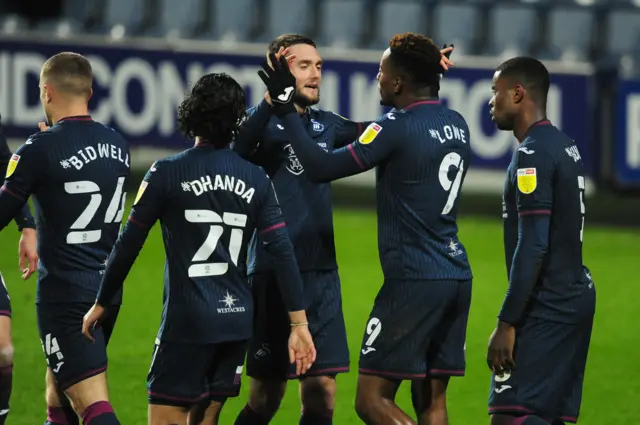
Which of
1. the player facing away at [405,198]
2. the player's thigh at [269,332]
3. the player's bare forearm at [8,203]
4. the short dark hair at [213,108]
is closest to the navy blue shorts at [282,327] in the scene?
the player's thigh at [269,332]

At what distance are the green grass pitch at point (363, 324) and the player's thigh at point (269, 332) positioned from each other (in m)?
Answer: 1.11

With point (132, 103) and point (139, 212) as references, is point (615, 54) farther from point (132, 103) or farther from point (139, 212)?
point (139, 212)

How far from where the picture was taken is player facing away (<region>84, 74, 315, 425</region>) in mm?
4664

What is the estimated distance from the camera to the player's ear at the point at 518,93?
5031 millimetres

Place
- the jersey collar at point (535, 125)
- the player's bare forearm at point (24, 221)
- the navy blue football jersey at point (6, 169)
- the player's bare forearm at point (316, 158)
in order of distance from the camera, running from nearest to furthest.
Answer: the jersey collar at point (535, 125)
the player's bare forearm at point (316, 158)
the navy blue football jersey at point (6, 169)
the player's bare forearm at point (24, 221)

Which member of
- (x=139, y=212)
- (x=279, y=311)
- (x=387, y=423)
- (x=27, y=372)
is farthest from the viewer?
(x=27, y=372)

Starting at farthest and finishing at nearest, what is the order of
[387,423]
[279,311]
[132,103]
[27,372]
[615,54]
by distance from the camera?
[615,54]
[132,103]
[27,372]
[279,311]
[387,423]

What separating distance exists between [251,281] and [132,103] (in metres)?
10.2

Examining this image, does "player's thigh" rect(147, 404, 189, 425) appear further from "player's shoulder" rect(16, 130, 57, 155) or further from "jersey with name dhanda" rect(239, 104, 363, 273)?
"player's shoulder" rect(16, 130, 57, 155)

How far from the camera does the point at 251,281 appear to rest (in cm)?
564

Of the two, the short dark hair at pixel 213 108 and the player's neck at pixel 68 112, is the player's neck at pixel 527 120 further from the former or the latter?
the player's neck at pixel 68 112

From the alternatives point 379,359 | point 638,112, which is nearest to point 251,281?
point 379,359

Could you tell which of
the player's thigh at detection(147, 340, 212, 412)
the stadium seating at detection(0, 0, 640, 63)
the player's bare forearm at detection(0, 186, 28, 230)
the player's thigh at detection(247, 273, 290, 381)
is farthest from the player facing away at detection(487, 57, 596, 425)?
the stadium seating at detection(0, 0, 640, 63)

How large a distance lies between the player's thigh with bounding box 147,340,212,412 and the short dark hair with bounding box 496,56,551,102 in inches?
67.8
